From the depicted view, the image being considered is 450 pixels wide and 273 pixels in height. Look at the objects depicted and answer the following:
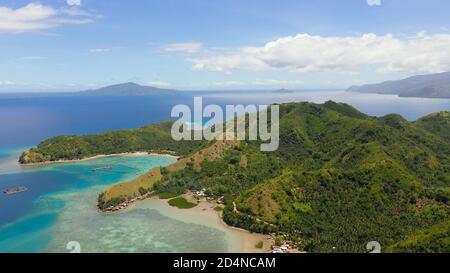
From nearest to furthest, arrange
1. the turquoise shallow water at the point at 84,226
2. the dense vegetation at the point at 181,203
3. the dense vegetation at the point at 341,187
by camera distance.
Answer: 1. the dense vegetation at the point at 341,187
2. the turquoise shallow water at the point at 84,226
3. the dense vegetation at the point at 181,203

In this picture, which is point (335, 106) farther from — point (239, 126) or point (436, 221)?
point (436, 221)

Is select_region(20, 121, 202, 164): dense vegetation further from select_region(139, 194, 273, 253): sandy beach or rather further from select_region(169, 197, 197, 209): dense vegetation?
select_region(139, 194, 273, 253): sandy beach

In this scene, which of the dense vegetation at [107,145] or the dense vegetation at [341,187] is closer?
the dense vegetation at [341,187]

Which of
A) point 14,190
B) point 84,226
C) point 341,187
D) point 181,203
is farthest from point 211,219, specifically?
point 14,190

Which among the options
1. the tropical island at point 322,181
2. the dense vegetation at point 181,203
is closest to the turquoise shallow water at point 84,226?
the dense vegetation at point 181,203

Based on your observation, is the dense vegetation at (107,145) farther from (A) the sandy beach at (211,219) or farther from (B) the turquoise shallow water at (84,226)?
(A) the sandy beach at (211,219)

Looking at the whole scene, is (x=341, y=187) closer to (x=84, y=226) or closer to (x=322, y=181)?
(x=322, y=181)

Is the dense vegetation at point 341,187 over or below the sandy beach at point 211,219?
over

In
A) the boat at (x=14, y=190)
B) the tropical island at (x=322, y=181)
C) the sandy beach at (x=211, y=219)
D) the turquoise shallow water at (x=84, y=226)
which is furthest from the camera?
the boat at (x=14, y=190)
